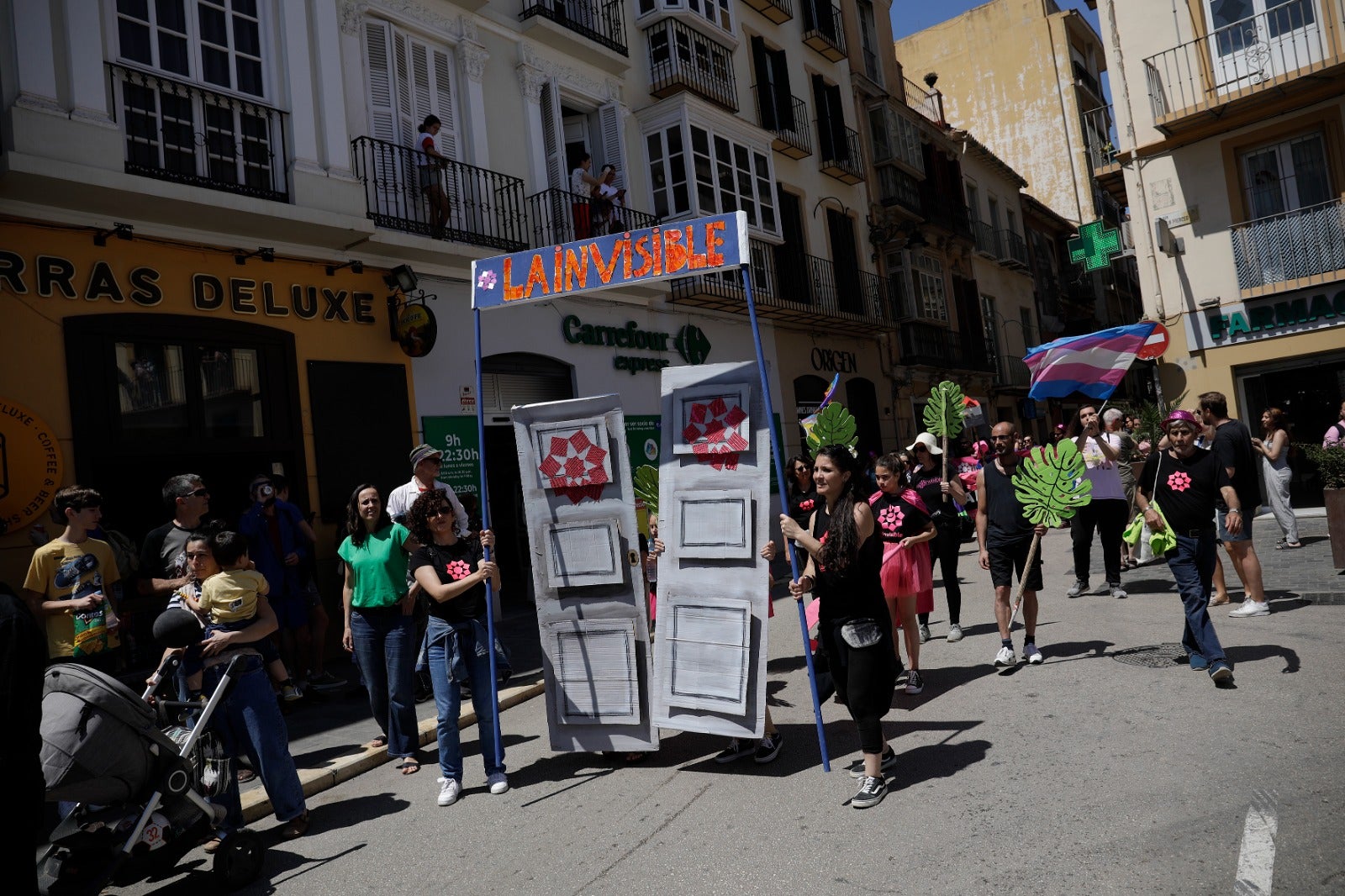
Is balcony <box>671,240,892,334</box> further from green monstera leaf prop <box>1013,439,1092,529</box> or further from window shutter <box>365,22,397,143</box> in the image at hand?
green monstera leaf prop <box>1013,439,1092,529</box>

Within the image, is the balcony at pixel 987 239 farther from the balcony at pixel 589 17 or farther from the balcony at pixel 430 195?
the balcony at pixel 430 195

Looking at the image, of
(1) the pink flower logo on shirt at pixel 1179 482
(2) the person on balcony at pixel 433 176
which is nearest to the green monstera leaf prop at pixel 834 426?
(1) the pink flower logo on shirt at pixel 1179 482

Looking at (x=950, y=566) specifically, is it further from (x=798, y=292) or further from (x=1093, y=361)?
(x=798, y=292)

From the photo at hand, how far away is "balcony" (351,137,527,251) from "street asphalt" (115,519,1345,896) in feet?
24.6

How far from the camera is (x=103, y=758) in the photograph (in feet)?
12.8

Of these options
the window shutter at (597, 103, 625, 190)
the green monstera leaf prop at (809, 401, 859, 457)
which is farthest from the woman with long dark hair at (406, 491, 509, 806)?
the window shutter at (597, 103, 625, 190)

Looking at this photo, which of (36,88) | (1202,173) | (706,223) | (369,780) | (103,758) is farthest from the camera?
(1202,173)

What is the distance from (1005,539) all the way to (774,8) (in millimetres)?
17558

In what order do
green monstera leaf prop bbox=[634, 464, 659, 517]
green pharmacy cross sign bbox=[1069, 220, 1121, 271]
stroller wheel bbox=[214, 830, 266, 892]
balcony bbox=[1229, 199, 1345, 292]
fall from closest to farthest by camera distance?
1. stroller wheel bbox=[214, 830, 266, 892]
2. green monstera leaf prop bbox=[634, 464, 659, 517]
3. balcony bbox=[1229, 199, 1345, 292]
4. green pharmacy cross sign bbox=[1069, 220, 1121, 271]

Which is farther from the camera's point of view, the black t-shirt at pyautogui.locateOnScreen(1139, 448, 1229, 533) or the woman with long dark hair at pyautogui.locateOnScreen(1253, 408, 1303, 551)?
the woman with long dark hair at pyautogui.locateOnScreen(1253, 408, 1303, 551)

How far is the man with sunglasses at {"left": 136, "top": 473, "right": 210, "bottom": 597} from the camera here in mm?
6855

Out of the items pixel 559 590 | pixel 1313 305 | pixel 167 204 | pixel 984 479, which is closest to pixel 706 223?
pixel 559 590

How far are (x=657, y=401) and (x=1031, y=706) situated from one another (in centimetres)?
1138

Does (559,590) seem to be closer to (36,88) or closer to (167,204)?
(167,204)
